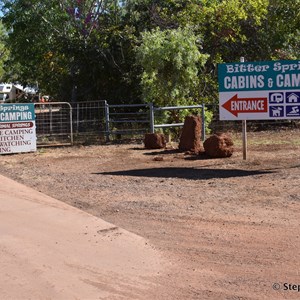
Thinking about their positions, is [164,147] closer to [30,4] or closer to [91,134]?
[91,134]

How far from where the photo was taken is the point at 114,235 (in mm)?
7320

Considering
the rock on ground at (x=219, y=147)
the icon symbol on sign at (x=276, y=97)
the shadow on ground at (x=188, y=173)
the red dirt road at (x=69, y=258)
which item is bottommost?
the red dirt road at (x=69, y=258)

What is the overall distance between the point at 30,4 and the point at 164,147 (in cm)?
1245

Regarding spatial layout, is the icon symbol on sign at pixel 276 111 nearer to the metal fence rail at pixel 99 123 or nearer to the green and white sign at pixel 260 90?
the green and white sign at pixel 260 90

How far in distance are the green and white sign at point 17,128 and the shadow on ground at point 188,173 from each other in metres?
5.57

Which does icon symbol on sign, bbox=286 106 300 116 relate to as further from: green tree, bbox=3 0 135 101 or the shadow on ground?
green tree, bbox=3 0 135 101

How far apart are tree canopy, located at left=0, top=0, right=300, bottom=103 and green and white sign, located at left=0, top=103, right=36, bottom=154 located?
452 cm

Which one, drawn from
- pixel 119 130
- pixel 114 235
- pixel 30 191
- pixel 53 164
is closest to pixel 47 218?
pixel 114 235

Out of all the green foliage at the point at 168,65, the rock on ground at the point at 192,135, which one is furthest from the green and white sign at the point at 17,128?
the rock on ground at the point at 192,135

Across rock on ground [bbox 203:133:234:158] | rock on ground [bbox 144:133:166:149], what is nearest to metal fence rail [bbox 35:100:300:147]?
rock on ground [bbox 144:133:166:149]

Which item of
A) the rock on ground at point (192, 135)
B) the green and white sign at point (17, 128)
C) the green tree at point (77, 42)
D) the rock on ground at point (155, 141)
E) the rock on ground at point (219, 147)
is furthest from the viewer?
the green tree at point (77, 42)

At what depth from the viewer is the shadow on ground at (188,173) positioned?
1204cm

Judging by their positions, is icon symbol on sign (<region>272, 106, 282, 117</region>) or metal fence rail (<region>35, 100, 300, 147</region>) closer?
icon symbol on sign (<region>272, 106, 282, 117</region>)

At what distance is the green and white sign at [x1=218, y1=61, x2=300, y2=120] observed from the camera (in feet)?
43.2
